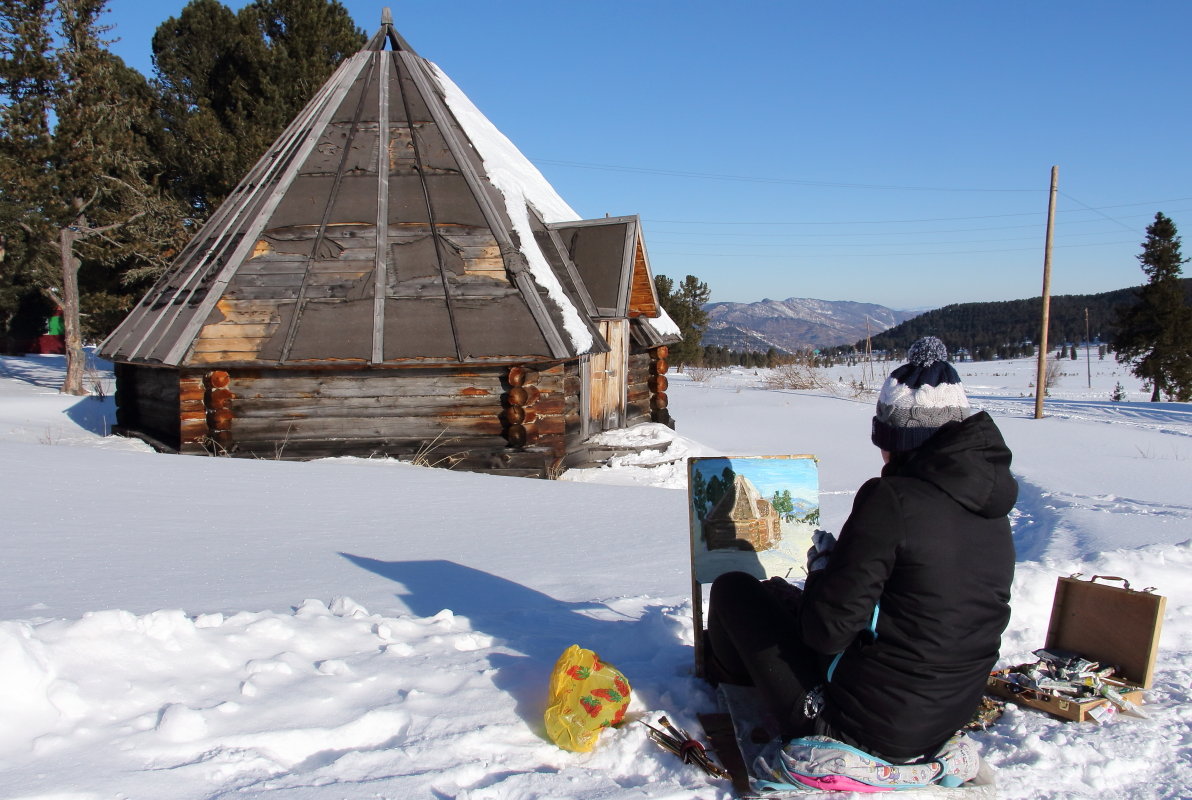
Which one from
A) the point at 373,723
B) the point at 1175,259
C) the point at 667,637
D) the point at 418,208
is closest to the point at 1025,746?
the point at 667,637

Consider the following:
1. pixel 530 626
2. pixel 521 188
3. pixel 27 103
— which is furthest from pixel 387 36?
pixel 530 626

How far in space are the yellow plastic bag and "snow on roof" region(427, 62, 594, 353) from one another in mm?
6580

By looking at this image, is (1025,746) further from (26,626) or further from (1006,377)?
(1006,377)

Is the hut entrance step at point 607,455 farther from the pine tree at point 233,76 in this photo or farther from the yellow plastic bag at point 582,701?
the pine tree at point 233,76

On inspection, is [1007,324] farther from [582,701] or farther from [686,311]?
[582,701]

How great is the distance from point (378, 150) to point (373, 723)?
9239mm

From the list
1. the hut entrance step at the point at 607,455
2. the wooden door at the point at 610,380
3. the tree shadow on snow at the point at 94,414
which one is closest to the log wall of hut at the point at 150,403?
the tree shadow on snow at the point at 94,414

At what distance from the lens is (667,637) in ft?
12.9

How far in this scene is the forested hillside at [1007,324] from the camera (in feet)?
257

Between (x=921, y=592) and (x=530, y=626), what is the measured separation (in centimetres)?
214

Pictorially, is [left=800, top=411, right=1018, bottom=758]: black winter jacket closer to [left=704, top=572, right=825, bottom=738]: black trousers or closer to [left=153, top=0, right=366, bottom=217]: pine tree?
[left=704, top=572, right=825, bottom=738]: black trousers

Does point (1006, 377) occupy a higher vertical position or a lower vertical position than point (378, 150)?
lower

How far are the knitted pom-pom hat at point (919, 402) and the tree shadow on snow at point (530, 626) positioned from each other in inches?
57.5

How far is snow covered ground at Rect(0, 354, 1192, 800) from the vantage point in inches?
103
